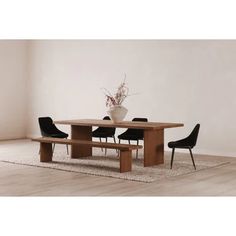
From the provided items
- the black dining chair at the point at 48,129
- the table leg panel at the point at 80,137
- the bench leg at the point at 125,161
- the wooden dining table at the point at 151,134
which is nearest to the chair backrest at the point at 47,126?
the black dining chair at the point at 48,129

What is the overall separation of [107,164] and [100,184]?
160 cm

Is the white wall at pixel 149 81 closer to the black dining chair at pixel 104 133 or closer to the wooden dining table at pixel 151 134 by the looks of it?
the black dining chair at pixel 104 133

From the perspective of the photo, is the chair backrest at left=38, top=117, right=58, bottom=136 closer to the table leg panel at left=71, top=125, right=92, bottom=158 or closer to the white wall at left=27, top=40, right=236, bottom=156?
the table leg panel at left=71, top=125, right=92, bottom=158

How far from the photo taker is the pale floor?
5.84 metres

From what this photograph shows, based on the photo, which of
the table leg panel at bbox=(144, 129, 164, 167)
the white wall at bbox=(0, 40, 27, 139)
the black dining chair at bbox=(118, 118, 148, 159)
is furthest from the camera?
the white wall at bbox=(0, 40, 27, 139)

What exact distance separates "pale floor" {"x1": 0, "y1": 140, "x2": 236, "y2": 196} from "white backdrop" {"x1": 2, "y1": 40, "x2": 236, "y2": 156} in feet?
6.35

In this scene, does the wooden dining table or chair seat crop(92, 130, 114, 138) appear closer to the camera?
the wooden dining table

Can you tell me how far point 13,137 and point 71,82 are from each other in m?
2.11

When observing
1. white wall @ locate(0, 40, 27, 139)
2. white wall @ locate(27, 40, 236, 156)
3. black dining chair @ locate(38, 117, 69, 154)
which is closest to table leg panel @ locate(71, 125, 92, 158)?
black dining chair @ locate(38, 117, 69, 154)

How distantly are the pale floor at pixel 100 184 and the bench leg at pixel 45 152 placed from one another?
2.01 ft

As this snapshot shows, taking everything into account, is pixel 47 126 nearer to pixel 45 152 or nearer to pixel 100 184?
pixel 45 152

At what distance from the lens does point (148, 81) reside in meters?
10.1
